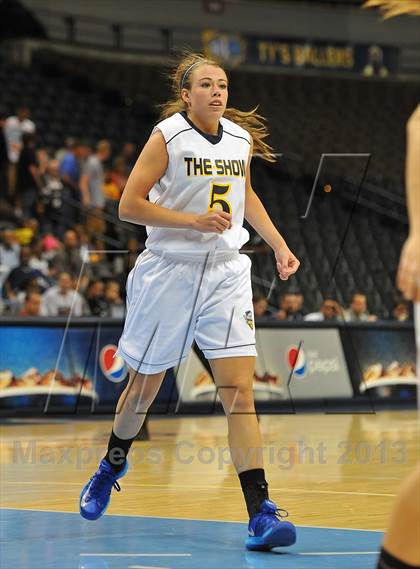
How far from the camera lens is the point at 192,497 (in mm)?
6875

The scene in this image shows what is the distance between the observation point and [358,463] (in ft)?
28.3

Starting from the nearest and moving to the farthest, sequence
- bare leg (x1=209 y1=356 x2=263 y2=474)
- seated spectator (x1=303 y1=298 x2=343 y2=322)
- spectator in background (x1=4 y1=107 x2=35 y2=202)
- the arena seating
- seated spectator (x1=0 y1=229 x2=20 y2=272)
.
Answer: bare leg (x1=209 y1=356 x2=263 y2=474) < seated spectator (x1=303 y1=298 x2=343 y2=322) < seated spectator (x1=0 y1=229 x2=20 y2=272) < spectator in background (x1=4 y1=107 x2=35 y2=202) < the arena seating

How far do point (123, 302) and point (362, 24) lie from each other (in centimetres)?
1898

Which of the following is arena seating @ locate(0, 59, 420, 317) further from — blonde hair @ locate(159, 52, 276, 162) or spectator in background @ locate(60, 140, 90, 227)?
blonde hair @ locate(159, 52, 276, 162)

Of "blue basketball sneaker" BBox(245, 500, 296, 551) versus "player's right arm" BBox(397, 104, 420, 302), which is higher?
"player's right arm" BBox(397, 104, 420, 302)

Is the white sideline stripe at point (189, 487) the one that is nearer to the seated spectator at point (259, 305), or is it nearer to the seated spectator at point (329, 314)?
the seated spectator at point (259, 305)

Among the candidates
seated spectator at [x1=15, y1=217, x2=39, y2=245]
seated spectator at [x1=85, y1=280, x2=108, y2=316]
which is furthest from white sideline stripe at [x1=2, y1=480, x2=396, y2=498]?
seated spectator at [x1=15, y1=217, x2=39, y2=245]

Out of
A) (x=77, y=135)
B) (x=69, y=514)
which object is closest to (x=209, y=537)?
(x=69, y=514)

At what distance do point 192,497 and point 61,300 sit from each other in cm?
749

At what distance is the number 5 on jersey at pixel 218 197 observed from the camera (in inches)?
216

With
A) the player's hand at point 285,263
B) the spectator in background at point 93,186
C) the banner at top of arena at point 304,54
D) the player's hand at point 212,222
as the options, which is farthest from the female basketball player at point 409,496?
the banner at top of arena at point 304,54

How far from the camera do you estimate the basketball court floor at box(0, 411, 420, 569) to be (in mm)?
5043

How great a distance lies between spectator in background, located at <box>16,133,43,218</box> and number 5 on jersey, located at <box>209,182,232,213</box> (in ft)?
40.6

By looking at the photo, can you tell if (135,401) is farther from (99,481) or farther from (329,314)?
(329,314)
